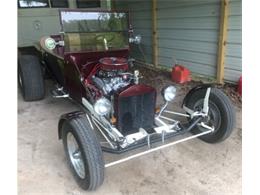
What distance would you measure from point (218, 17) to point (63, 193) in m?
3.93

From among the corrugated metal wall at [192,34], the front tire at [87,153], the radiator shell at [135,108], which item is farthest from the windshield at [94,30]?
the corrugated metal wall at [192,34]

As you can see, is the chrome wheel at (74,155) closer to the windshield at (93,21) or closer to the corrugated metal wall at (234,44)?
the windshield at (93,21)

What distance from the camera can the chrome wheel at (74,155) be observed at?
7.73ft

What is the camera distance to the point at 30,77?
4.18 metres

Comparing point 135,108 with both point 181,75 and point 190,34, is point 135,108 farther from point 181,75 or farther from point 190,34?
point 190,34

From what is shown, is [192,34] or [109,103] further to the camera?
[192,34]

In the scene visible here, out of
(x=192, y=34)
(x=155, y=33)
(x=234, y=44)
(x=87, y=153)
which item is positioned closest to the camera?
(x=87, y=153)

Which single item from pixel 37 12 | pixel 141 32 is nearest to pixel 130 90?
pixel 141 32

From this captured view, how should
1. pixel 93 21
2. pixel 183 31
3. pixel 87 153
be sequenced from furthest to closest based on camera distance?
pixel 183 31
pixel 93 21
pixel 87 153

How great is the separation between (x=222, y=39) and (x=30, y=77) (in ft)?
10.8

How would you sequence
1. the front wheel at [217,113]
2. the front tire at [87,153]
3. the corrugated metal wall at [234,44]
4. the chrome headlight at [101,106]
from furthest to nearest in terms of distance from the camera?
the corrugated metal wall at [234,44], the front wheel at [217,113], the chrome headlight at [101,106], the front tire at [87,153]

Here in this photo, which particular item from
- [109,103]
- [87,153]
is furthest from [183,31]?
[87,153]

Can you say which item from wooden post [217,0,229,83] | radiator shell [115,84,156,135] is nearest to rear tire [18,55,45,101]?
radiator shell [115,84,156,135]
